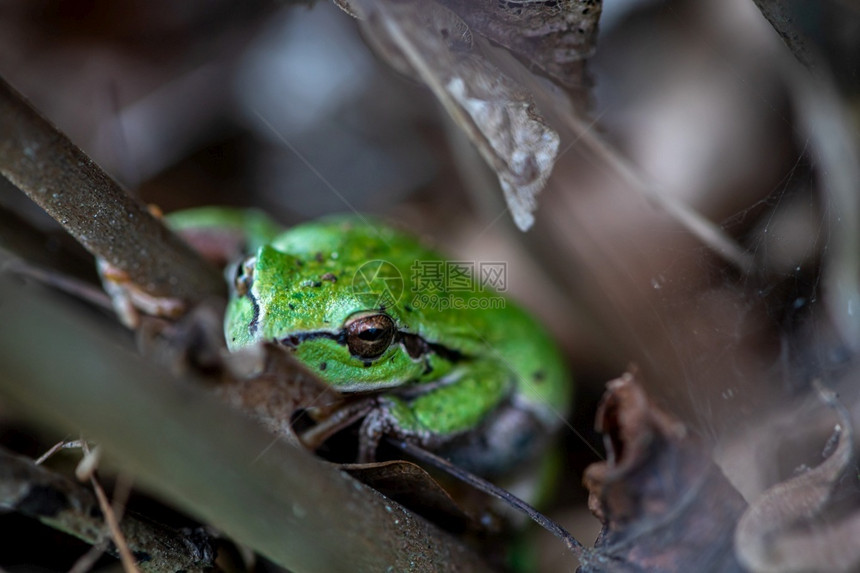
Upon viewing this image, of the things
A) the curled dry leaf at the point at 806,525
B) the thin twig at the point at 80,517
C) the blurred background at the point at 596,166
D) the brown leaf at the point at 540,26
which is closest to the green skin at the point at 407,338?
the blurred background at the point at 596,166

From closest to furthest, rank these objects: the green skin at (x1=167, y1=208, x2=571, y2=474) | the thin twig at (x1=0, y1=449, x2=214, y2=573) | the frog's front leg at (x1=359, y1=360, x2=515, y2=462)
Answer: the thin twig at (x1=0, y1=449, x2=214, y2=573)
the green skin at (x1=167, y1=208, x2=571, y2=474)
the frog's front leg at (x1=359, y1=360, x2=515, y2=462)

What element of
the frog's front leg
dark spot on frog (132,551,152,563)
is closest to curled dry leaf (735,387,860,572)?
the frog's front leg

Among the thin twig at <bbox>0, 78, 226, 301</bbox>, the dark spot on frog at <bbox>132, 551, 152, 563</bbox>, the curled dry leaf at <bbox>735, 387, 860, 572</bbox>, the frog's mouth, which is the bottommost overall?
the curled dry leaf at <bbox>735, 387, 860, 572</bbox>

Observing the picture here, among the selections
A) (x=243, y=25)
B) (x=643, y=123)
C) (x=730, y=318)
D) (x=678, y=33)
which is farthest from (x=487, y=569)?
(x=243, y=25)

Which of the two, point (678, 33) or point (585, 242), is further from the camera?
point (678, 33)

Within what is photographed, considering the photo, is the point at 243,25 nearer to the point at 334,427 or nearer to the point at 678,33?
the point at 678,33

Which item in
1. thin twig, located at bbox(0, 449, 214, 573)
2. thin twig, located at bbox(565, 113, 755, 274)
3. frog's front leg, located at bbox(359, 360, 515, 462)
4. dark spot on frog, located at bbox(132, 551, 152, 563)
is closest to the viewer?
thin twig, located at bbox(0, 449, 214, 573)

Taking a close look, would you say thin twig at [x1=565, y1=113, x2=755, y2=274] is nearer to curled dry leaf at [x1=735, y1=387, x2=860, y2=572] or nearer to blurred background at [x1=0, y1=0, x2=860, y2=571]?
blurred background at [x1=0, y1=0, x2=860, y2=571]

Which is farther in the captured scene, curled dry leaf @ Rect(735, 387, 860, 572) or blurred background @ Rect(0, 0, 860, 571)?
blurred background @ Rect(0, 0, 860, 571)
